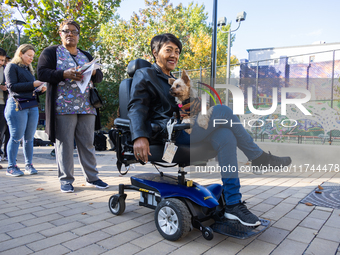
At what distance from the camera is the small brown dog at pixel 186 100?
224 centimetres

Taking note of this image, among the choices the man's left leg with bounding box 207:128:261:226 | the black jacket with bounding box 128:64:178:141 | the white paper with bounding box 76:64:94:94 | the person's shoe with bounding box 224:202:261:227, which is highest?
the white paper with bounding box 76:64:94:94

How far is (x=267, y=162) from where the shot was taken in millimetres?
2281

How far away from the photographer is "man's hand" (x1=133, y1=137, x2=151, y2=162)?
6.79 feet

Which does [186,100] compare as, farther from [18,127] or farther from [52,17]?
[52,17]

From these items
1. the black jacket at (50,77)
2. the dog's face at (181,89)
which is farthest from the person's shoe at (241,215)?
the black jacket at (50,77)

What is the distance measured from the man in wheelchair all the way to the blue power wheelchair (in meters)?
0.09

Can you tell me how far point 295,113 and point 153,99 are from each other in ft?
16.2

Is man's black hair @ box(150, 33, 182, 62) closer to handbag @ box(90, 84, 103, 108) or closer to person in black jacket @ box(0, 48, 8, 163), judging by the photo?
handbag @ box(90, 84, 103, 108)

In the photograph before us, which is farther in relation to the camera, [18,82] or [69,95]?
[18,82]

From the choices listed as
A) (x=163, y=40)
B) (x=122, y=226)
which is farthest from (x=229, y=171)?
(x=163, y=40)

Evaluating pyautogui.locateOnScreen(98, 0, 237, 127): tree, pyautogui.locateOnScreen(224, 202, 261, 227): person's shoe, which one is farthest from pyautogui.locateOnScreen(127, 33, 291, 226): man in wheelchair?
pyautogui.locateOnScreen(98, 0, 237, 127): tree

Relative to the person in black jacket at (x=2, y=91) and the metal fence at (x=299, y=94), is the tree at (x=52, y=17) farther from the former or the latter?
the metal fence at (x=299, y=94)

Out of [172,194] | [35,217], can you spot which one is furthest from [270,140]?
[35,217]

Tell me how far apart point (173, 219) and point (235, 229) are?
47cm
